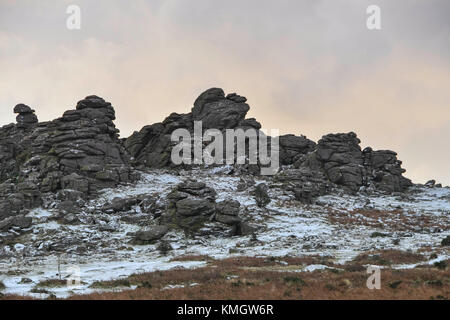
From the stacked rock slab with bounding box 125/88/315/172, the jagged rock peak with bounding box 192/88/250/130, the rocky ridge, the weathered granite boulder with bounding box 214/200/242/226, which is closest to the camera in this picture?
the weathered granite boulder with bounding box 214/200/242/226

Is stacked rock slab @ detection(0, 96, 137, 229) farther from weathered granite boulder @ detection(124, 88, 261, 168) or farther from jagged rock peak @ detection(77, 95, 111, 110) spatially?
weathered granite boulder @ detection(124, 88, 261, 168)

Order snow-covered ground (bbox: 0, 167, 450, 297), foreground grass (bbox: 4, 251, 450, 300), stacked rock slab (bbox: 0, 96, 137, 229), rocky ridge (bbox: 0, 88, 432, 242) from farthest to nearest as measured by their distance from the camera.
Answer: stacked rock slab (bbox: 0, 96, 137, 229)
rocky ridge (bbox: 0, 88, 432, 242)
snow-covered ground (bbox: 0, 167, 450, 297)
foreground grass (bbox: 4, 251, 450, 300)

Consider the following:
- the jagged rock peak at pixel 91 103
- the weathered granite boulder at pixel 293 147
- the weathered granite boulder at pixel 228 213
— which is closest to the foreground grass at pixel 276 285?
the weathered granite boulder at pixel 228 213

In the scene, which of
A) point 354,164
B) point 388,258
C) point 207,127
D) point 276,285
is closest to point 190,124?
point 207,127

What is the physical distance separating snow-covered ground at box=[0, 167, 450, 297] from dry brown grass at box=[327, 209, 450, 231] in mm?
219

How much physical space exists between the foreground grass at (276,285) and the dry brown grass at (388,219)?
25.5m

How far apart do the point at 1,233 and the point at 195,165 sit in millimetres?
47643

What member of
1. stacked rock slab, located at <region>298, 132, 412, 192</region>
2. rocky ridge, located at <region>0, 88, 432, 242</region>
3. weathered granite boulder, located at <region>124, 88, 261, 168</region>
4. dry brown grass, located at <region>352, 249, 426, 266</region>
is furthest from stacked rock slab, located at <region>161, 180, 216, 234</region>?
stacked rock slab, located at <region>298, 132, 412, 192</region>

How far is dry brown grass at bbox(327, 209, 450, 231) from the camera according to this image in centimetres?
4700

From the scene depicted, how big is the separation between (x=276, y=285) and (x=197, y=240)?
2284cm

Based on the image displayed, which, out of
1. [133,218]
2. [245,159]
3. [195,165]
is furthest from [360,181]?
[133,218]

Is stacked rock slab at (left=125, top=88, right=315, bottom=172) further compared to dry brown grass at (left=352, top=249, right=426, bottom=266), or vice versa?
stacked rock slab at (left=125, top=88, right=315, bottom=172)

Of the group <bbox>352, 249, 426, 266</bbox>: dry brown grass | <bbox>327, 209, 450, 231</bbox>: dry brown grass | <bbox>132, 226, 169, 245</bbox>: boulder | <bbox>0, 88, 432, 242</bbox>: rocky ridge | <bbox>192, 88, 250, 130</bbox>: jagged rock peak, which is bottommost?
<bbox>352, 249, 426, 266</bbox>: dry brown grass

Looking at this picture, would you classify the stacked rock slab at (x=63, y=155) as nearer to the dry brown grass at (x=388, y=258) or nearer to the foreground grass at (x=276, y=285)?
the foreground grass at (x=276, y=285)
